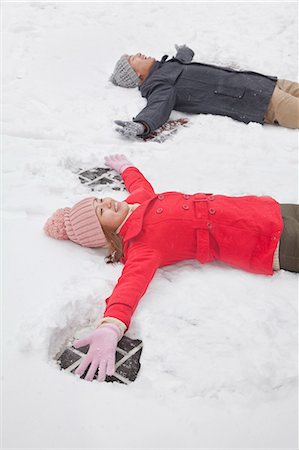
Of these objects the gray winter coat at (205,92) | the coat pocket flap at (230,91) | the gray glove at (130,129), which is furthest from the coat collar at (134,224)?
the coat pocket flap at (230,91)

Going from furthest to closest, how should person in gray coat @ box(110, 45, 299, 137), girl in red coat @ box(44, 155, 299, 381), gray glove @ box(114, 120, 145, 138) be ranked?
1. person in gray coat @ box(110, 45, 299, 137)
2. gray glove @ box(114, 120, 145, 138)
3. girl in red coat @ box(44, 155, 299, 381)

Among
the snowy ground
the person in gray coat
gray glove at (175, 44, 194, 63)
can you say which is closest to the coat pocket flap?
the person in gray coat

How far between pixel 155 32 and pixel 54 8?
37.7 inches

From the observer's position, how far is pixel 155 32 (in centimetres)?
446

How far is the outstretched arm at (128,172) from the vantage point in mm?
2584

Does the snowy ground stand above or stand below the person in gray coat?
below

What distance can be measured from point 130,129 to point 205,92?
25.9 inches

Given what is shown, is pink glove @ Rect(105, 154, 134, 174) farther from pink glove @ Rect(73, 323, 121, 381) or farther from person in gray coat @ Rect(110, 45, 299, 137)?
pink glove @ Rect(73, 323, 121, 381)

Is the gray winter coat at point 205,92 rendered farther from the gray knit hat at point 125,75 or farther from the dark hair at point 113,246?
the dark hair at point 113,246

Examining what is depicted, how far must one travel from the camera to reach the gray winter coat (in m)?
3.30

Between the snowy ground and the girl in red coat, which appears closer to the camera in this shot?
the snowy ground

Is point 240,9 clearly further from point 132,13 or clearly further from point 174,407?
point 174,407

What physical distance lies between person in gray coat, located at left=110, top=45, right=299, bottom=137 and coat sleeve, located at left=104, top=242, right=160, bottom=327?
Result: 1154 mm

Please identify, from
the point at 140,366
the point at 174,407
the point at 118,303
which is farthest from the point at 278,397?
the point at 118,303
